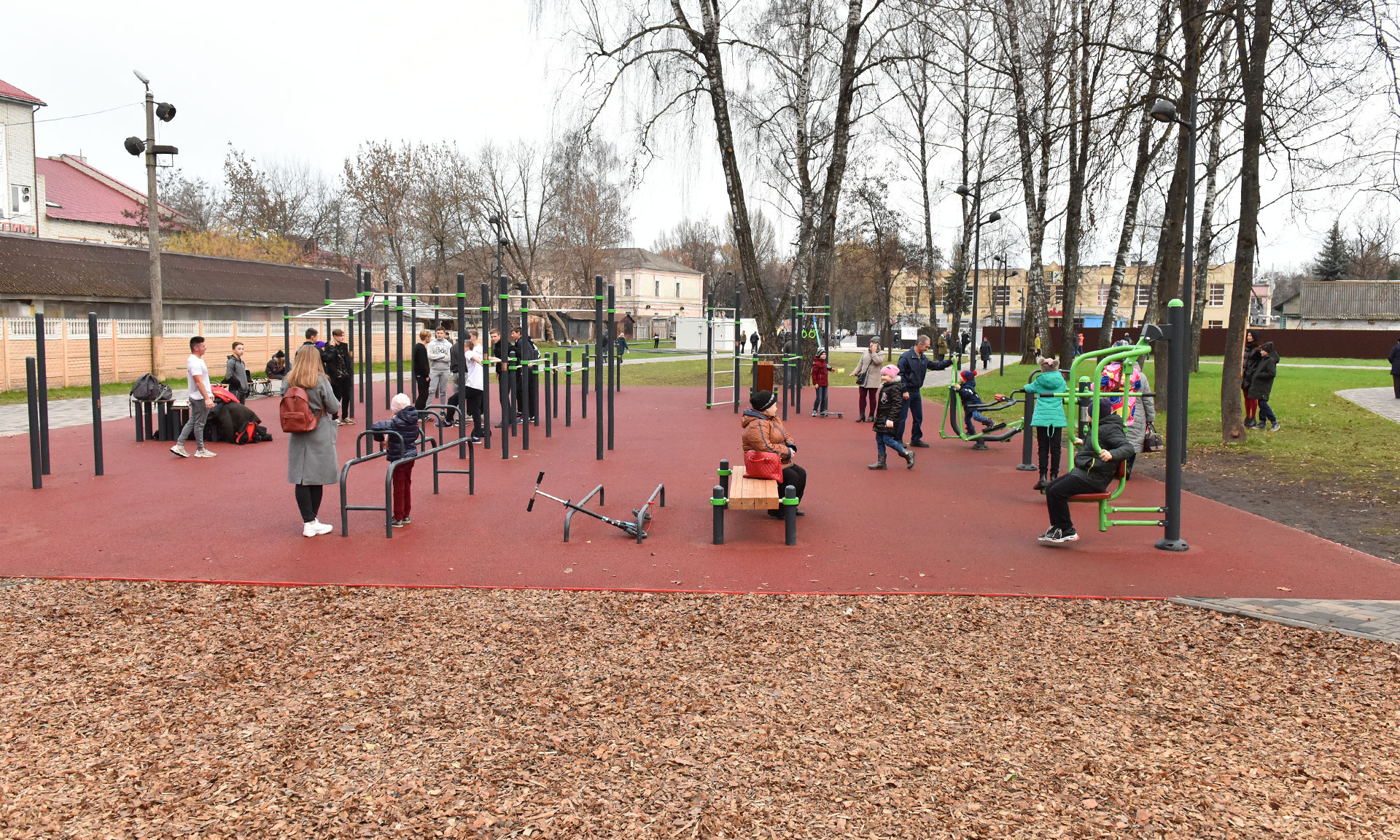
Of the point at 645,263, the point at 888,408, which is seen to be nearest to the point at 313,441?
the point at 888,408

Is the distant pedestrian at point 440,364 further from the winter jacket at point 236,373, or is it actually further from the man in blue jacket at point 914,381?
the man in blue jacket at point 914,381

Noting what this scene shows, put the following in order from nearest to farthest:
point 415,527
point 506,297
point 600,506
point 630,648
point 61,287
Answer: point 630,648
point 415,527
point 600,506
point 506,297
point 61,287

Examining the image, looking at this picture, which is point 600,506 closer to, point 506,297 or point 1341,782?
point 506,297

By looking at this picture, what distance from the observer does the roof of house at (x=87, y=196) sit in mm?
49438

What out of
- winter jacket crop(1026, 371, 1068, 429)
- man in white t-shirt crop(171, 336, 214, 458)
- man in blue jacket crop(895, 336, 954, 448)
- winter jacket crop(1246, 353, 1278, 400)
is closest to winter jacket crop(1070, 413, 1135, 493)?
winter jacket crop(1026, 371, 1068, 429)

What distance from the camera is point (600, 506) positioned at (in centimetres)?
938

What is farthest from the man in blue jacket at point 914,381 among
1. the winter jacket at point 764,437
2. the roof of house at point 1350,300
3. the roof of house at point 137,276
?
the roof of house at point 1350,300

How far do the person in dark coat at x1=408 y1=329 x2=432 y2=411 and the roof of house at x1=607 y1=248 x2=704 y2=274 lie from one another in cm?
6714

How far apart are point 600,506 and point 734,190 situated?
1505 cm

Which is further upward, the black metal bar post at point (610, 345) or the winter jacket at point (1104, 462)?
the black metal bar post at point (610, 345)

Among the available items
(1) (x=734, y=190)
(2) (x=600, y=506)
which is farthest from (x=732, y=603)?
(1) (x=734, y=190)

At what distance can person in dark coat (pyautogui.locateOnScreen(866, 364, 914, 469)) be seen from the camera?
11.5 m

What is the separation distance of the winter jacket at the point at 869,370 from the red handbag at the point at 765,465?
870 cm

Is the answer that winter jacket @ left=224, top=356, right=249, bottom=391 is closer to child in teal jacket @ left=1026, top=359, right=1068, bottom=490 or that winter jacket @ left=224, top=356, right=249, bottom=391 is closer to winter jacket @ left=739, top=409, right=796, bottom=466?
winter jacket @ left=739, top=409, right=796, bottom=466
